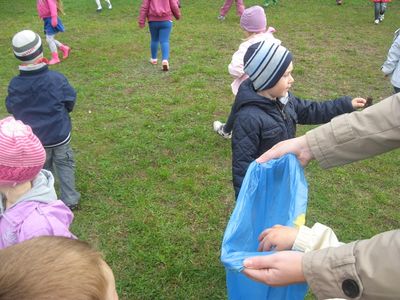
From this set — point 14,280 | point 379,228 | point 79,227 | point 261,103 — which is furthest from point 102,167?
point 14,280

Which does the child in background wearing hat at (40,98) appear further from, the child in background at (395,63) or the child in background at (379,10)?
the child in background at (379,10)

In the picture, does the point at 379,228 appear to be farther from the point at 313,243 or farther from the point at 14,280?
the point at 14,280

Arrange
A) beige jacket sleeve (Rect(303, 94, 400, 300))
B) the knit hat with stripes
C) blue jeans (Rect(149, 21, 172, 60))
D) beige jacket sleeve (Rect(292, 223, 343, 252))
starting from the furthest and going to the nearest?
blue jeans (Rect(149, 21, 172, 60)) → the knit hat with stripes → beige jacket sleeve (Rect(292, 223, 343, 252)) → beige jacket sleeve (Rect(303, 94, 400, 300))

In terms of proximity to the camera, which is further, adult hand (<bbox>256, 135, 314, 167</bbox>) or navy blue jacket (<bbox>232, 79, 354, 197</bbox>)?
navy blue jacket (<bbox>232, 79, 354, 197</bbox>)

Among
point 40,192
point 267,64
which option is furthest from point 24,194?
point 267,64

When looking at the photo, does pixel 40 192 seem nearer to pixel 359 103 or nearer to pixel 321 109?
pixel 321 109

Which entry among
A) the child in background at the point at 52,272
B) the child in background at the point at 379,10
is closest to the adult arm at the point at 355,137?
the child in background at the point at 52,272

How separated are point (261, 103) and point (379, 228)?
168 centimetres

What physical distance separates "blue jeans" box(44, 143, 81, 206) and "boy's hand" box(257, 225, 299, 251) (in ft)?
7.93

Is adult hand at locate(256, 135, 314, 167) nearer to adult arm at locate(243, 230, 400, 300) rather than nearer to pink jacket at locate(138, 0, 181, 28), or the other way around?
adult arm at locate(243, 230, 400, 300)

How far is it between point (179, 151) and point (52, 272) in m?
3.67

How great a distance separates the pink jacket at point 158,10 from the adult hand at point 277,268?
18.8 ft

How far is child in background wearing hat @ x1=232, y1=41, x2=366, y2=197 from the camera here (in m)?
2.65

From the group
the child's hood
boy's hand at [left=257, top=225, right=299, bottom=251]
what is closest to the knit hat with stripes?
boy's hand at [left=257, top=225, right=299, bottom=251]
